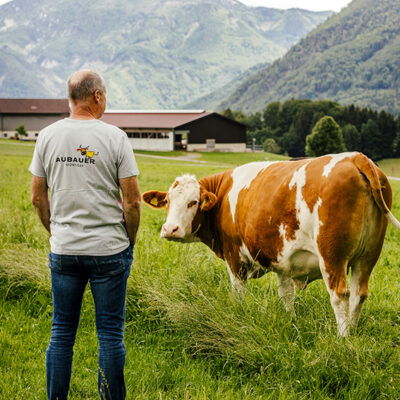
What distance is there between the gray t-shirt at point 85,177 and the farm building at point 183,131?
69.2 meters

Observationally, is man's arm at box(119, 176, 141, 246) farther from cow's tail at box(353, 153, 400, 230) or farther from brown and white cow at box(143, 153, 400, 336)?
cow's tail at box(353, 153, 400, 230)

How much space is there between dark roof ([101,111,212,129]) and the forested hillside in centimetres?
2696

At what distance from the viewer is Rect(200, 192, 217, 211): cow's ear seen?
6.07 metres

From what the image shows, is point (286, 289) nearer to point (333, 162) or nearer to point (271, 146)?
point (333, 162)

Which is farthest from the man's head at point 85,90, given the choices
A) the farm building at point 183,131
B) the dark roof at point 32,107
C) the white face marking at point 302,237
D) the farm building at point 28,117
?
the dark roof at point 32,107

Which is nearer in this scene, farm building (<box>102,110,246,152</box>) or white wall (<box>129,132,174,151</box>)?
white wall (<box>129,132,174,151</box>)

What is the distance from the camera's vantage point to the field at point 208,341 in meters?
4.37

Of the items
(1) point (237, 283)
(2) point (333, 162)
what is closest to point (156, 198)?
(1) point (237, 283)

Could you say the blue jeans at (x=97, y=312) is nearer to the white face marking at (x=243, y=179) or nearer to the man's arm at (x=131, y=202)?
Answer: the man's arm at (x=131, y=202)

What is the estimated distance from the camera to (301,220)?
491 centimetres

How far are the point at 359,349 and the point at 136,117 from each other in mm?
78936

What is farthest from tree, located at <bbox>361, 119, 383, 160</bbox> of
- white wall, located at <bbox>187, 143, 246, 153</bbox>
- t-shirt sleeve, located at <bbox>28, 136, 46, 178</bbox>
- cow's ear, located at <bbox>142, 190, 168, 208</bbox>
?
t-shirt sleeve, located at <bbox>28, 136, 46, 178</bbox>

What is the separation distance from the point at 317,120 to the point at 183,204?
102107 millimetres

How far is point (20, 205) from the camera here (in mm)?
13875
